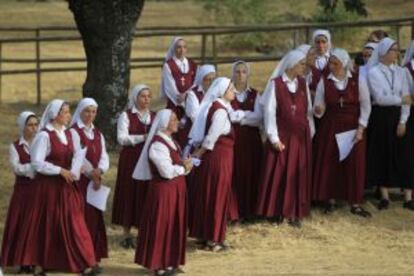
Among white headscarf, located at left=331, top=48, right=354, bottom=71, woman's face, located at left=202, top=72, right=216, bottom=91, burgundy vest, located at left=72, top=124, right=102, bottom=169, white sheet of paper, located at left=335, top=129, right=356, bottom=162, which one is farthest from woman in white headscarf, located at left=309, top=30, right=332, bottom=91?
burgundy vest, located at left=72, top=124, right=102, bottom=169

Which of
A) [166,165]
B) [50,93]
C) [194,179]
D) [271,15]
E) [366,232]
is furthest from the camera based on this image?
[271,15]

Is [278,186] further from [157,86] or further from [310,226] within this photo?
[157,86]

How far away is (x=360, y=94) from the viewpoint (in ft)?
33.1

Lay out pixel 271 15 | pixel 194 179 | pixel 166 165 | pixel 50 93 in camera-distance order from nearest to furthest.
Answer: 1. pixel 166 165
2. pixel 194 179
3. pixel 50 93
4. pixel 271 15

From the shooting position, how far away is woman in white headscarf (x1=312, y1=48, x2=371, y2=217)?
10070 millimetres

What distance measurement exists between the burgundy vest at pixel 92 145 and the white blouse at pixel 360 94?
250cm

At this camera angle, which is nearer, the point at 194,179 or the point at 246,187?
the point at 194,179

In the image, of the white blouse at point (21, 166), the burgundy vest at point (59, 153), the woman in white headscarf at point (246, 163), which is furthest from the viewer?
the woman in white headscarf at point (246, 163)

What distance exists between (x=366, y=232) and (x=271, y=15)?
1811 centimetres

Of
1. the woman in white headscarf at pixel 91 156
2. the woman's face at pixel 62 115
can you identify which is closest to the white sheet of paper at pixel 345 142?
the woman in white headscarf at pixel 91 156

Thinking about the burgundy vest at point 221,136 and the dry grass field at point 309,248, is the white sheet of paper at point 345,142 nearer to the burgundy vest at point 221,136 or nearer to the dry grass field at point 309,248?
the dry grass field at point 309,248

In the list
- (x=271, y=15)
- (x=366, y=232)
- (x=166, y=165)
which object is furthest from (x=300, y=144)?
Answer: (x=271, y=15)

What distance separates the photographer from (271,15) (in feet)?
90.5

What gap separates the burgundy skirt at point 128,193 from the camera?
31.0ft
